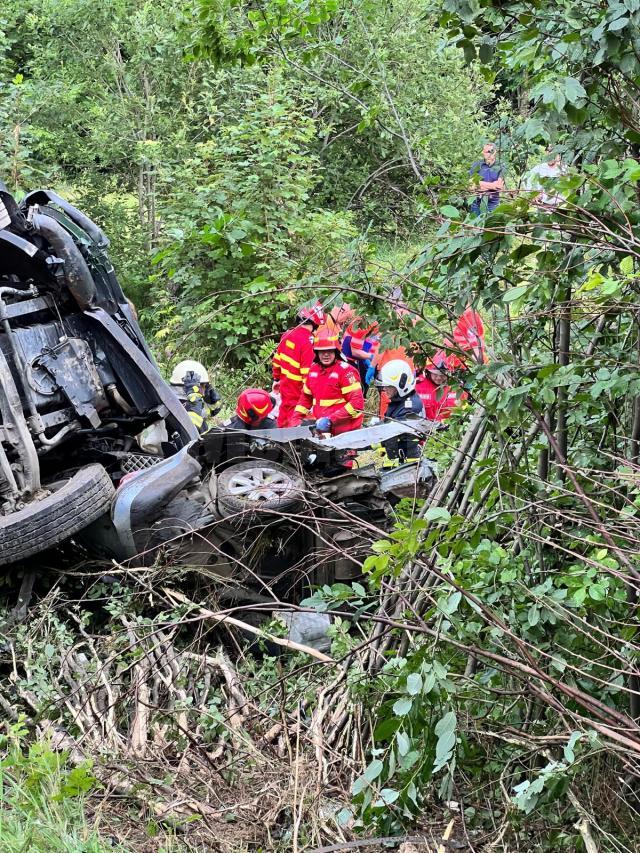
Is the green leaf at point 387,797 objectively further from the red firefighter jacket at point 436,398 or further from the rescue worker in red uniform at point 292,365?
the rescue worker in red uniform at point 292,365

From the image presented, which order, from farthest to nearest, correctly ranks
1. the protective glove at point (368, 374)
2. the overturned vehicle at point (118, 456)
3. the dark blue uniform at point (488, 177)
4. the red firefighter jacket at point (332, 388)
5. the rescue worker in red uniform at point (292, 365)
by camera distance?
the protective glove at point (368, 374) → the rescue worker in red uniform at point (292, 365) → the red firefighter jacket at point (332, 388) → the overturned vehicle at point (118, 456) → the dark blue uniform at point (488, 177)

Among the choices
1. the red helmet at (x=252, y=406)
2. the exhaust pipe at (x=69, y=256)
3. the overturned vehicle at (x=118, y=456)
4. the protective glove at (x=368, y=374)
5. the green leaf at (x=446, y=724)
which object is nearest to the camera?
the green leaf at (x=446, y=724)

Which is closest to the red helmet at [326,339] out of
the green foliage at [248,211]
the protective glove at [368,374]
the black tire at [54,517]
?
the protective glove at [368,374]

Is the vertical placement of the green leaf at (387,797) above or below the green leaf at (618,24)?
below

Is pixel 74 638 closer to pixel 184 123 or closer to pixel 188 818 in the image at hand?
pixel 188 818

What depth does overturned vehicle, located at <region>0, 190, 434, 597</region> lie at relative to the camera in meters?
5.57

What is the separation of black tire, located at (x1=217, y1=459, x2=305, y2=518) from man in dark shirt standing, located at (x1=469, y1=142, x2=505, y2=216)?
196 centimetres

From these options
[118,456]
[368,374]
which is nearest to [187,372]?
[368,374]

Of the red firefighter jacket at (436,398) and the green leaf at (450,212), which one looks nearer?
the green leaf at (450,212)

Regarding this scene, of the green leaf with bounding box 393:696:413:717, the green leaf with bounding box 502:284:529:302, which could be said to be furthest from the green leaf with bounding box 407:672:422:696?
the green leaf with bounding box 502:284:529:302

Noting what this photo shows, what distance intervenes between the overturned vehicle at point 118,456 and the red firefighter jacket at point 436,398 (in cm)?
42

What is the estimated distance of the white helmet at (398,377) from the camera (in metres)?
8.76

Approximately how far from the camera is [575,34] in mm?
3098

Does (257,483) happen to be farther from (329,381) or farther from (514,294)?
(329,381)
